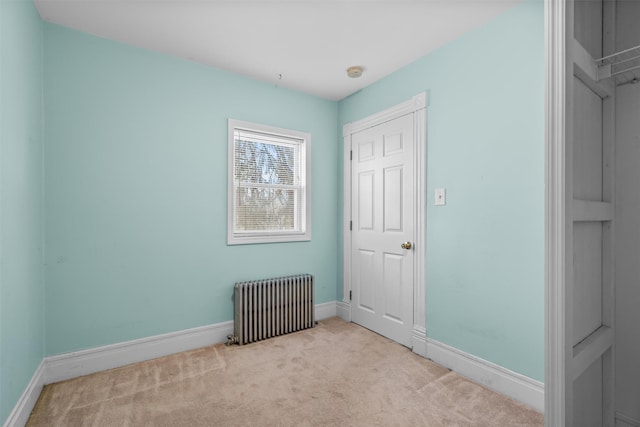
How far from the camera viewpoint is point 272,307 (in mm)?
3029

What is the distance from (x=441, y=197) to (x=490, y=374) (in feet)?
4.29

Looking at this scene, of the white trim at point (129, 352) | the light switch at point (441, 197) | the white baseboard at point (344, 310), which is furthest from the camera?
the white baseboard at point (344, 310)

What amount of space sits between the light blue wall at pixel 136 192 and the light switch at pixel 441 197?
1.69 m

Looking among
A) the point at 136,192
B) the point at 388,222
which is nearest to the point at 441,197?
the point at 388,222

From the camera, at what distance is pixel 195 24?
223cm

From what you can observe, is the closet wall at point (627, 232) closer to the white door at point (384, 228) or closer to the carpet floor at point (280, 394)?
the carpet floor at point (280, 394)

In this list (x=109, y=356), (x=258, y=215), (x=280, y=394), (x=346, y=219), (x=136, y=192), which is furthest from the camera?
(x=346, y=219)

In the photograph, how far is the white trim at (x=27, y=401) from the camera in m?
1.64

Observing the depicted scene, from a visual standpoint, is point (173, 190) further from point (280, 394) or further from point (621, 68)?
point (621, 68)

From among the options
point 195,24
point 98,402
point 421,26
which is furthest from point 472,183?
point 98,402

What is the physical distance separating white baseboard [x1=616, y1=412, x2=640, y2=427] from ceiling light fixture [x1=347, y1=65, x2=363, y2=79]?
9.67 ft

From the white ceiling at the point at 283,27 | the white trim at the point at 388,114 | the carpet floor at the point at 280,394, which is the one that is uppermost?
the white ceiling at the point at 283,27

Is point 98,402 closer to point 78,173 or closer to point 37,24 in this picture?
point 78,173

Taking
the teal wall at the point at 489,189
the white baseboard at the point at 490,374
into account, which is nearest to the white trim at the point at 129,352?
the white baseboard at the point at 490,374
